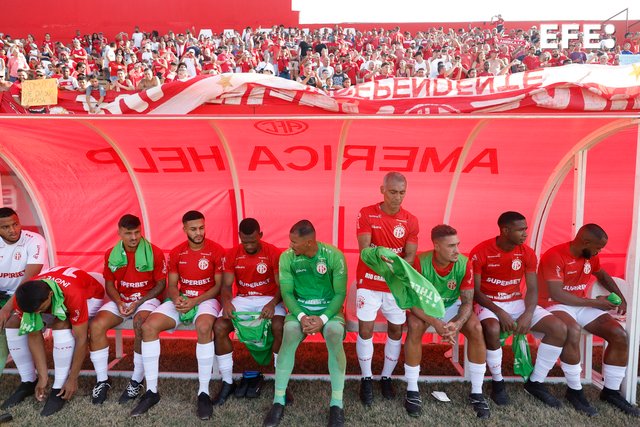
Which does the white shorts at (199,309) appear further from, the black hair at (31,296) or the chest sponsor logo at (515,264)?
the chest sponsor logo at (515,264)

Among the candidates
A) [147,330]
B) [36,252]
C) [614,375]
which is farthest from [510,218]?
[36,252]

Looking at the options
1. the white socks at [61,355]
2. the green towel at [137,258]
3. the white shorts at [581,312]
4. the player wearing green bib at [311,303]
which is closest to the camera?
the player wearing green bib at [311,303]

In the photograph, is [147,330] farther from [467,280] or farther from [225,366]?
[467,280]

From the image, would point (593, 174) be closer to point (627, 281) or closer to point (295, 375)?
point (627, 281)

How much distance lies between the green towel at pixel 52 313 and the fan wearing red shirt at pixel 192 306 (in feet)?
2.00

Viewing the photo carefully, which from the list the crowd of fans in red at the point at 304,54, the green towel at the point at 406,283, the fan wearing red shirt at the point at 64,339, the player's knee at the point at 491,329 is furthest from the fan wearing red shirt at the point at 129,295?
the crowd of fans in red at the point at 304,54

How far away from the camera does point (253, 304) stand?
3.76 m

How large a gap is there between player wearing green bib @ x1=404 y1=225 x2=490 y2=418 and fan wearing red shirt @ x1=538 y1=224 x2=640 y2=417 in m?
0.68

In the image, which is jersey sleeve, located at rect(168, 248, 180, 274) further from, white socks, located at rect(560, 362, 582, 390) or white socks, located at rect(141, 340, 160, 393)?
white socks, located at rect(560, 362, 582, 390)

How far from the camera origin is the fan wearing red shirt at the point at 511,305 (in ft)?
11.1

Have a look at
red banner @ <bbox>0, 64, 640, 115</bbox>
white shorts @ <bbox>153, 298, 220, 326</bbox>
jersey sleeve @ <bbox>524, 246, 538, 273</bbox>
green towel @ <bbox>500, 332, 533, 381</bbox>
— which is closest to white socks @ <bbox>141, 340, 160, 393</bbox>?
white shorts @ <bbox>153, 298, 220, 326</bbox>

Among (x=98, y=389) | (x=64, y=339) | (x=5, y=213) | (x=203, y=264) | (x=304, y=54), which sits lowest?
(x=98, y=389)

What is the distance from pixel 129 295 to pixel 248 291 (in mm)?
1009

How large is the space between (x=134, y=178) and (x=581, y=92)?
3941 millimetres
